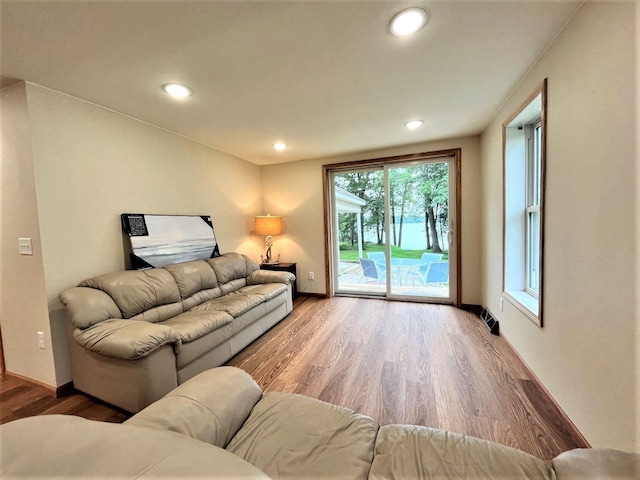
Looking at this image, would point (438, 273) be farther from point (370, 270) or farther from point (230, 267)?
point (230, 267)

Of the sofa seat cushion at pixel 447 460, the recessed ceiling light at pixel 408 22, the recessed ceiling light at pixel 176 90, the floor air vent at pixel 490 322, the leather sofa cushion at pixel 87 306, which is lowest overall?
the floor air vent at pixel 490 322

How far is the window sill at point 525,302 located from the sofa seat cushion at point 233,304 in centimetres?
242

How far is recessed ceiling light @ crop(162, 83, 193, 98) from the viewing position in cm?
191

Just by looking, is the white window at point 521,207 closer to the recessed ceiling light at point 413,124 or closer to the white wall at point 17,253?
the recessed ceiling light at point 413,124

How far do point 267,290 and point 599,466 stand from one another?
2.70m

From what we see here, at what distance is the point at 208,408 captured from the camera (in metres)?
0.98

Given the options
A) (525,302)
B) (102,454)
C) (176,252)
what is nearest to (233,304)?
(176,252)

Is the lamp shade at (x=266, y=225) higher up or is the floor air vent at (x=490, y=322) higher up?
the lamp shade at (x=266, y=225)

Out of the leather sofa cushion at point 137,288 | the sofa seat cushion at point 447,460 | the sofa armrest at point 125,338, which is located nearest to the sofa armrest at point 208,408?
the sofa seat cushion at point 447,460

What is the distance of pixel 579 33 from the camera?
1.32 metres

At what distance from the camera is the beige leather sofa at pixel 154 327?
163 centimetres

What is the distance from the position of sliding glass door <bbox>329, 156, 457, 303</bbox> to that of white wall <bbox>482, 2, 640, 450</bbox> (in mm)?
1904

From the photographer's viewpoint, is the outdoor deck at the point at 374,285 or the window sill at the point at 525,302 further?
the outdoor deck at the point at 374,285

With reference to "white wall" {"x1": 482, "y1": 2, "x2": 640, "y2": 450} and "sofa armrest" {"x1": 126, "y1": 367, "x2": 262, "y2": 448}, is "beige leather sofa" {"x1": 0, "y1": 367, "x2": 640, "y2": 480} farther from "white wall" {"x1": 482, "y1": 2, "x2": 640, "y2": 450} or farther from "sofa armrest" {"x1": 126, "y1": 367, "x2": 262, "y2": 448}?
"white wall" {"x1": 482, "y1": 2, "x2": 640, "y2": 450}
